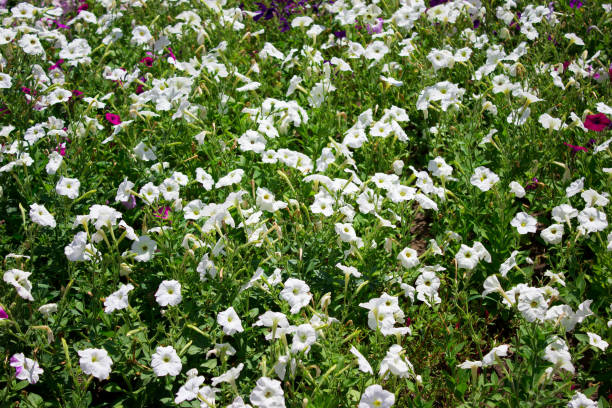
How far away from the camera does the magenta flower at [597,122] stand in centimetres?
423

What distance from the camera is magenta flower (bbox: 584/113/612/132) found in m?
4.23

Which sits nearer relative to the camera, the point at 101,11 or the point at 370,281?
the point at 370,281

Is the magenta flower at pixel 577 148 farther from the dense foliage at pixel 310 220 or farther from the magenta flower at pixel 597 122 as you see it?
the magenta flower at pixel 597 122

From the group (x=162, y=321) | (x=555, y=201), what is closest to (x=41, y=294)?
(x=162, y=321)

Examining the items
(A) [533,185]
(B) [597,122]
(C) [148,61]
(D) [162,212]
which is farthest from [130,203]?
(B) [597,122]

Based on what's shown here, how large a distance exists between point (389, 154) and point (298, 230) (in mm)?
1306

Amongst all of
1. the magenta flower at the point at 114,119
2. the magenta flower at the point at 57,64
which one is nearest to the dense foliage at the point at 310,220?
the magenta flower at the point at 114,119

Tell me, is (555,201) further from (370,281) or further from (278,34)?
(278,34)

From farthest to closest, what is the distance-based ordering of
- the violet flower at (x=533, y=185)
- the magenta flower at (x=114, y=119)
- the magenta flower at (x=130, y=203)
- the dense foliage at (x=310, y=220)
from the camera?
the magenta flower at (x=114, y=119) < the violet flower at (x=533, y=185) < the magenta flower at (x=130, y=203) < the dense foliage at (x=310, y=220)

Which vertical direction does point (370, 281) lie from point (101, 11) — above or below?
below

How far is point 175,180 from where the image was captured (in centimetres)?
382

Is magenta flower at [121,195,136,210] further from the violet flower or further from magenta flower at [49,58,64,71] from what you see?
the violet flower

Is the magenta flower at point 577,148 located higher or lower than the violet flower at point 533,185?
higher

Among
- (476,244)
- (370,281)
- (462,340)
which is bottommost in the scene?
(462,340)
